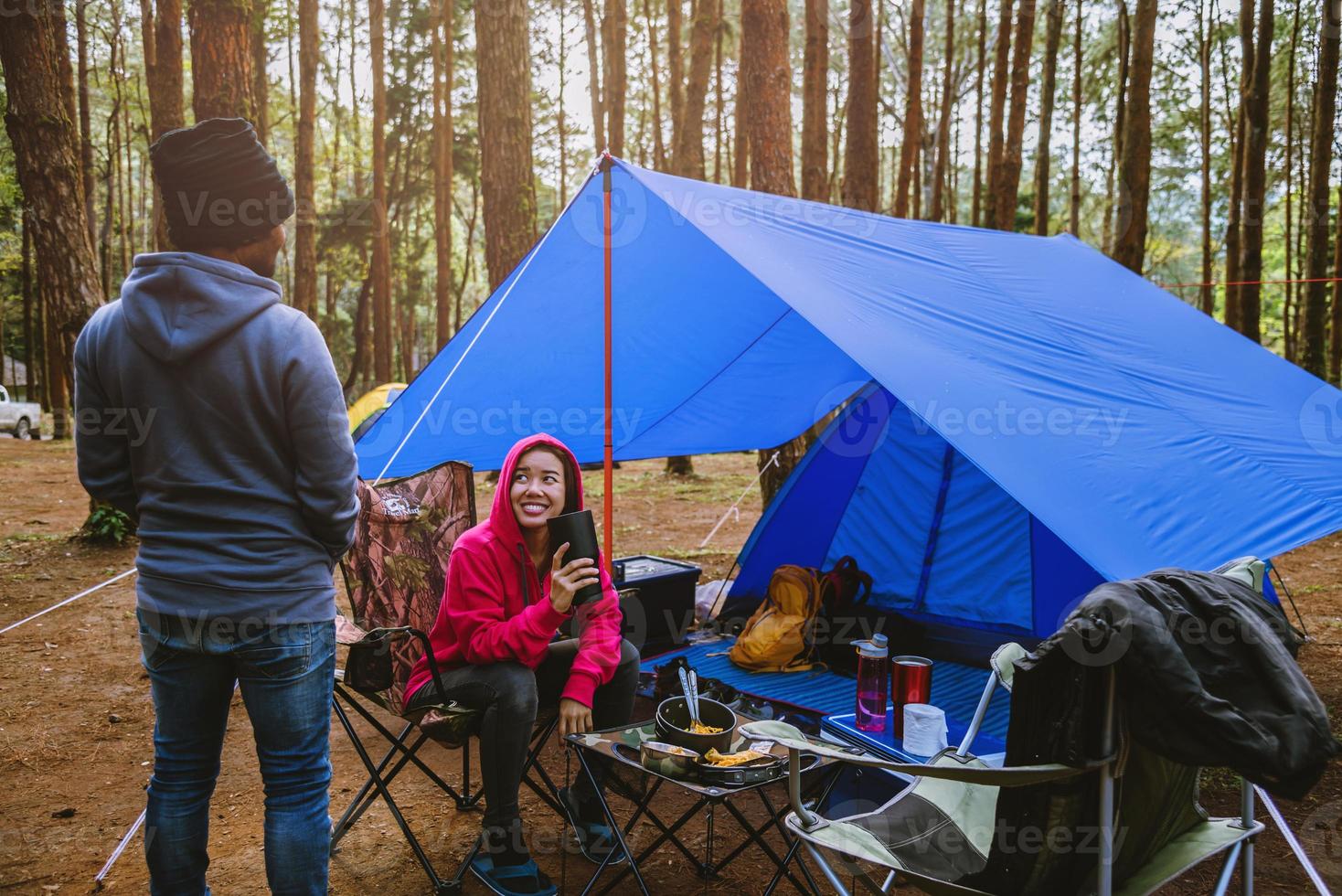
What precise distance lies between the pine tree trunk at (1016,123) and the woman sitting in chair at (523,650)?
7048 millimetres

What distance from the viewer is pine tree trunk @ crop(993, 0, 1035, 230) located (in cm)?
840

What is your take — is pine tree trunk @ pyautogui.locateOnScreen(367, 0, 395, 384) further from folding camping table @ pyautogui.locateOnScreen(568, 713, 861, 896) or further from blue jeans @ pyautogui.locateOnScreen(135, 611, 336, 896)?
blue jeans @ pyautogui.locateOnScreen(135, 611, 336, 896)

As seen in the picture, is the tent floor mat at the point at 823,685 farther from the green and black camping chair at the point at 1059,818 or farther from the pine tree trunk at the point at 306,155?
the pine tree trunk at the point at 306,155

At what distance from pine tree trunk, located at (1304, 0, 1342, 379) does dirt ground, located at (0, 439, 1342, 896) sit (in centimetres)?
292

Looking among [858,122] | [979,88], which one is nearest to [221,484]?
[858,122]

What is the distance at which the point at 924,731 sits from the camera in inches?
103

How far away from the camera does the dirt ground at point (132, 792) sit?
2453 millimetres

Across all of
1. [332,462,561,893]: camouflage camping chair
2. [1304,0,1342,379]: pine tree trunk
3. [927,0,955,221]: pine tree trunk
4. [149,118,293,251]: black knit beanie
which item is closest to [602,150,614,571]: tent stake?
[332,462,561,893]: camouflage camping chair

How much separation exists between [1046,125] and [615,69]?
18.0 feet

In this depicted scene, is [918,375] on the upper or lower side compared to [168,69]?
lower

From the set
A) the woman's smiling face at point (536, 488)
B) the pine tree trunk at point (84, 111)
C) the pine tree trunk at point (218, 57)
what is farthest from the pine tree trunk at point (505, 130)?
the pine tree trunk at point (84, 111)

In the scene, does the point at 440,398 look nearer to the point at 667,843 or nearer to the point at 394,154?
the point at 667,843

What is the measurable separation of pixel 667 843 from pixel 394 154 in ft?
61.1

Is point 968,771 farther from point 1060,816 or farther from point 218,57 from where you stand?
point 218,57
